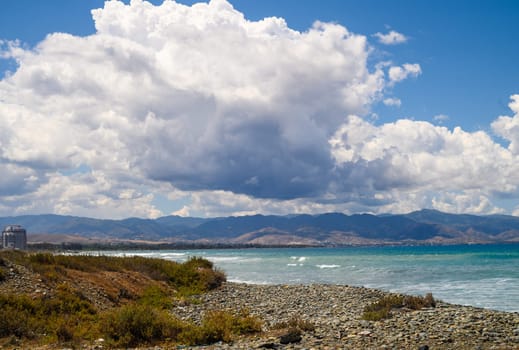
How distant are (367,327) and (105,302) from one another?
45.9 feet

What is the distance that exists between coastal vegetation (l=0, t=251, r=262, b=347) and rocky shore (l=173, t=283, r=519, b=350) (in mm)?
1370

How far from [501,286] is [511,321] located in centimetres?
2687

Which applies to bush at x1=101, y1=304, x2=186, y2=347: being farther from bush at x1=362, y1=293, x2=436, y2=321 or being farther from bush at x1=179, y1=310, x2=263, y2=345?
bush at x1=362, y1=293, x2=436, y2=321

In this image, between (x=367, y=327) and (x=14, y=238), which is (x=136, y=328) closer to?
(x=367, y=327)

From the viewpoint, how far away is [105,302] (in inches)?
1004

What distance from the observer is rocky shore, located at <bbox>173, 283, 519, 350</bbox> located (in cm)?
1519

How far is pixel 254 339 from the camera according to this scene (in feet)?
56.2

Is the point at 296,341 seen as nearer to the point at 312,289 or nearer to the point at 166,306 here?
the point at 166,306

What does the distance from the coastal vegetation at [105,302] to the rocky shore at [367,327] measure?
1.37m

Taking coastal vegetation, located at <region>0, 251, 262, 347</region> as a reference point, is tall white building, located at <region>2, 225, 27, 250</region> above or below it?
above

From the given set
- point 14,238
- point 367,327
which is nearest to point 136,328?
point 367,327

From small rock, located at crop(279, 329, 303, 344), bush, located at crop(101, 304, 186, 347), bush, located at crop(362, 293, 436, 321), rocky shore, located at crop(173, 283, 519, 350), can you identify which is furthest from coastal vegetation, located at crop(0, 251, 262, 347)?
bush, located at crop(362, 293, 436, 321)

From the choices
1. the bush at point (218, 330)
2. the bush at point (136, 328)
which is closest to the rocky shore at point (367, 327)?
the bush at point (218, 330)

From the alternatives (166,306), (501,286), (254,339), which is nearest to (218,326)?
(254,339)
